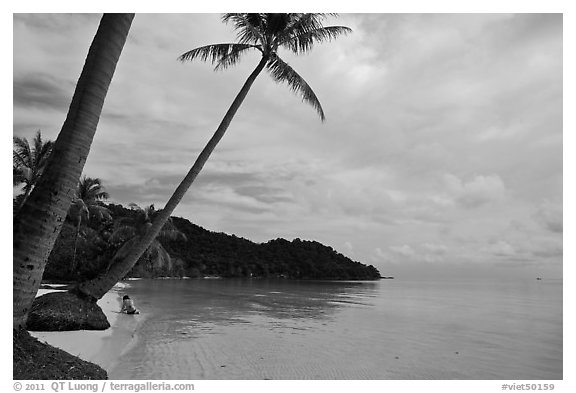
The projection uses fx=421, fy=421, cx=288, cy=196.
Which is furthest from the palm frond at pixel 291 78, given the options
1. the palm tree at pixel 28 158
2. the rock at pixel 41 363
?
the palm tree at pixel 28 158

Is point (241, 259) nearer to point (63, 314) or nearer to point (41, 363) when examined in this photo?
point (63, 314)

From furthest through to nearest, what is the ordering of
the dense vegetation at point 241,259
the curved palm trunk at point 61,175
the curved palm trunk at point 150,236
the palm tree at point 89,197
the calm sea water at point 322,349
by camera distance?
the dense vegetation at point 241,259 < the palm tree at point 89,197 < the curved palm trunk at point 150,236 < the calm sea water at point 322,349 < the curved palm trunk at point 61,175

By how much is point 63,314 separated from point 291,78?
7701 mm

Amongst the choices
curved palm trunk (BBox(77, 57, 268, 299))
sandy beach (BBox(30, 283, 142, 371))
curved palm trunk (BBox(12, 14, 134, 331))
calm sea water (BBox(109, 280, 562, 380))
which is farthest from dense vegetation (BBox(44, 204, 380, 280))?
curved palm trunk (BBox(12, 14, 134, 331))

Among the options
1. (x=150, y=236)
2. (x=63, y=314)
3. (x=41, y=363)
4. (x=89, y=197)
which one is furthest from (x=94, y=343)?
Answer: (x=89, y=197)

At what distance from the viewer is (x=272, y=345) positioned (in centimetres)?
1099

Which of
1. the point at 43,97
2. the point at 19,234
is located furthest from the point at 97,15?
the point at 19,234

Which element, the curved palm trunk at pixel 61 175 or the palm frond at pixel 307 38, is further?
the palm frond at pixel 307 38

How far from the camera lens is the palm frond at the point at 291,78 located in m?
11.0

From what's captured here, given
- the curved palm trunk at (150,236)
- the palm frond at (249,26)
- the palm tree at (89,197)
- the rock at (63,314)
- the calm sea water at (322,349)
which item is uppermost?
the palm frond at (249,26)

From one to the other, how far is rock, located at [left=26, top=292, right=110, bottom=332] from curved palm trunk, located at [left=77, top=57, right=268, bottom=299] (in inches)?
13.4

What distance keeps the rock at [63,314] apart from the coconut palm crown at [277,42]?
6.28 meters

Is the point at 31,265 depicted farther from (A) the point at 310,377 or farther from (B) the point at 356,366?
(B) the point at 356,366

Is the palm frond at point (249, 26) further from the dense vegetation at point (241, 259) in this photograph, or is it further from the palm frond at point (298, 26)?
the dense vegetation at point (241, 259)
